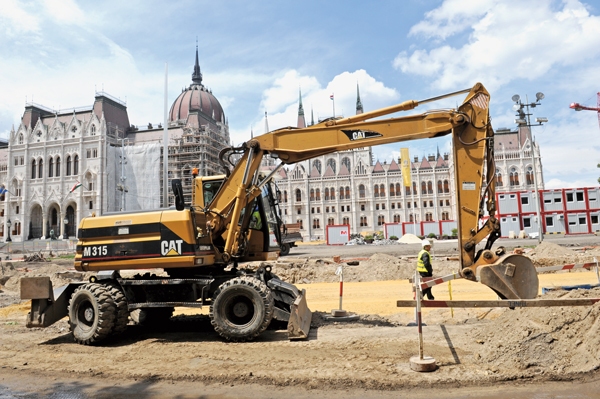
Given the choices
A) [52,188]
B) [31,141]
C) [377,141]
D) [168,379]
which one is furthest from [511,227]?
[31,141]

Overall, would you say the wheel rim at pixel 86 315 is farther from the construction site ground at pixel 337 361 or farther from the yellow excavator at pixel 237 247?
the construction site ground at pixel 337 361

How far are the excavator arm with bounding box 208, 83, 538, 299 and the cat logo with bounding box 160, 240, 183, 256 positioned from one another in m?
0.81

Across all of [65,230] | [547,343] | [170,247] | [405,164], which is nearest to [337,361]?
[547,343]

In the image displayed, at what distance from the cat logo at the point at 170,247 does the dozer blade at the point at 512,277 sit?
18.6 ft

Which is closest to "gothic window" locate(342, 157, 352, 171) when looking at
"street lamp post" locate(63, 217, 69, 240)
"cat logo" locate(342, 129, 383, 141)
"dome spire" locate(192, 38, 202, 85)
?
"dome spire" locate(192, 38, 202, 85)

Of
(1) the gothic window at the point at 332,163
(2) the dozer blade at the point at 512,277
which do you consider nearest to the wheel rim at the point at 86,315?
(2) the dozer blade at the point at 512,277

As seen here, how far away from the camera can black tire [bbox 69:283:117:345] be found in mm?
8398

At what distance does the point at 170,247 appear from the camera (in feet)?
27.9

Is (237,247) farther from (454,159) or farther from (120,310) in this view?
(454,159)

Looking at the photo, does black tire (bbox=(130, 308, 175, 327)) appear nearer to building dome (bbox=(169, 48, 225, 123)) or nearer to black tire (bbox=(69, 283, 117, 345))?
black tire (bbox=(69, 283, 117, 345))

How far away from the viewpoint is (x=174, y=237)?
334 inches

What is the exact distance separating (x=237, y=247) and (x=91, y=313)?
10.8 feet

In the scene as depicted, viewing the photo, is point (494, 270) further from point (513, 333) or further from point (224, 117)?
point (224, 117)

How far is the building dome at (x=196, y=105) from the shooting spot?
312ft
